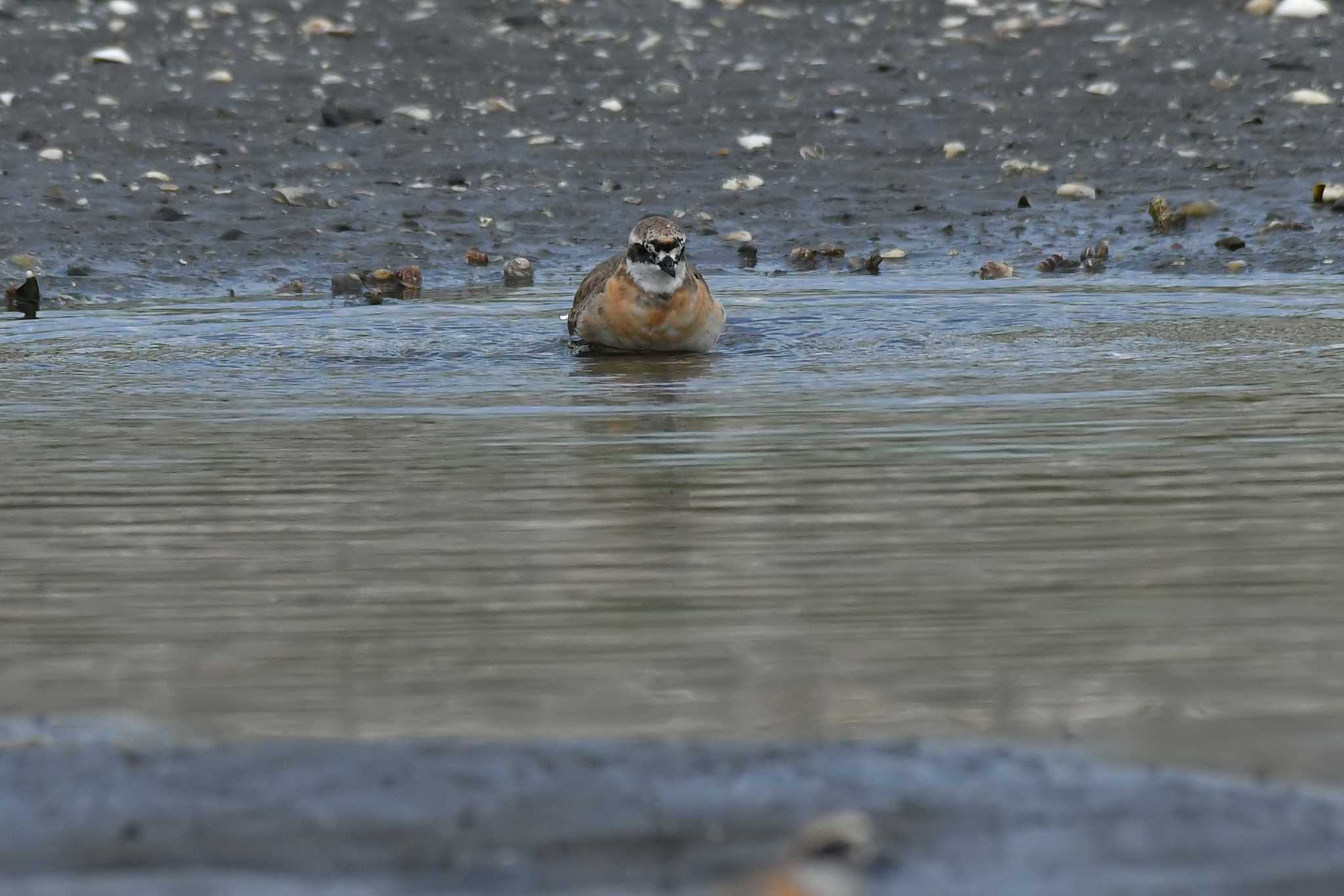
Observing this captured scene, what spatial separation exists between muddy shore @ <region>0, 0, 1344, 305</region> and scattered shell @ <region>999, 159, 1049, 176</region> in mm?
47

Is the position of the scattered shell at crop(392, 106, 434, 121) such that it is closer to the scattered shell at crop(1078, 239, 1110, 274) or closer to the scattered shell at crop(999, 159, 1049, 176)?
the scattered shell at crop(999, 159, 1049, 176)

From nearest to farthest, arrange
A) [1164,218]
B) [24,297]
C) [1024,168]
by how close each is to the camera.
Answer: [24,297]
[1164,218]
[1024,168]

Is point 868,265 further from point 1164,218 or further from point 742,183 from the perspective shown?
point 742,183

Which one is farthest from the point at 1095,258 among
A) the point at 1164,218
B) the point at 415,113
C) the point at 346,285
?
the point at 415,113

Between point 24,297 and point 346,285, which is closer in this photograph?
point 24,297

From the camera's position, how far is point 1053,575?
4746mm

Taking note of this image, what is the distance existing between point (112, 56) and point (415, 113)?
102 inches

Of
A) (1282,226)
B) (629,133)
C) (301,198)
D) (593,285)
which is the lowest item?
(593,285)

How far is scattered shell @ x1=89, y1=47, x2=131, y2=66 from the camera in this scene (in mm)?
16969

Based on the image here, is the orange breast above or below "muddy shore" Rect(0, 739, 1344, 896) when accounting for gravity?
above

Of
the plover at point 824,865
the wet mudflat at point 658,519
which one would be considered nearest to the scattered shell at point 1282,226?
the wet mudflat at point 658,519

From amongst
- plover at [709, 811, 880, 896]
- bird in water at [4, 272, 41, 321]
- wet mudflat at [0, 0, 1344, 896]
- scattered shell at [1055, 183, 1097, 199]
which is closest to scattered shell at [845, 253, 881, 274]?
wet mudflat at [0, 0, 1344, 896]

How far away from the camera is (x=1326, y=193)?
14172 millimetres

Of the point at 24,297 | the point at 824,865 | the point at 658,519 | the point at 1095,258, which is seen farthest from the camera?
the point at 1095,258
